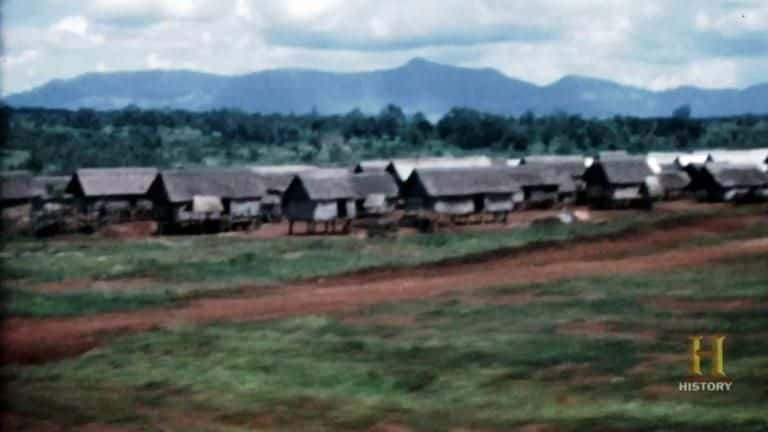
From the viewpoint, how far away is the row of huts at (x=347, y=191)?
6619 cm

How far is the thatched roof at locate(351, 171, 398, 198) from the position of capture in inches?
2751

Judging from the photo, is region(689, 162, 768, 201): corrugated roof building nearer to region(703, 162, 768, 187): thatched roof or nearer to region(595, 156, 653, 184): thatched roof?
region(703, 162, 768, 187): thatched roof

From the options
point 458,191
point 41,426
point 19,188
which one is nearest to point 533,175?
point 458,191

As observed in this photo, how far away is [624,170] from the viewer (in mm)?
76250

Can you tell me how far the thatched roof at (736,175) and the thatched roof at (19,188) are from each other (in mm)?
43033

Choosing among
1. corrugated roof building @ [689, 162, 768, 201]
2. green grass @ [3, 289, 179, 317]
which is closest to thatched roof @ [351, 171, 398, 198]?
corrugated roof building @ [689, 162, 768, 201]

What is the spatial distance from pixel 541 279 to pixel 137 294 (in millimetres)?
12650

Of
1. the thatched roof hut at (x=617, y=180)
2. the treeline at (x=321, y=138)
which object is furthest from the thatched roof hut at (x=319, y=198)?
the treeline at (x=321, y=138)

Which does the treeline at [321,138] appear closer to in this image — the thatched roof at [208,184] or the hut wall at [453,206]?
the thatched roof at [208,184]

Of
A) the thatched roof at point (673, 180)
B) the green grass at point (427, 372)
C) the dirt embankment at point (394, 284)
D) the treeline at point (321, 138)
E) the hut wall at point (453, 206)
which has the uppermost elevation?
the treeline at point (321, 138)

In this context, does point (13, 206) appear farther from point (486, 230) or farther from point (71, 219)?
point (486, 230)

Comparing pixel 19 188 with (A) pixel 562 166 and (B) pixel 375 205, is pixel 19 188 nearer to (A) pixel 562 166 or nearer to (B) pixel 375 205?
(B) pixel 375 205

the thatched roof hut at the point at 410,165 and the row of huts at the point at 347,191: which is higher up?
the thatched roof hut at the point at 410,165

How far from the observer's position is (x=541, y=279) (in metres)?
34.8
